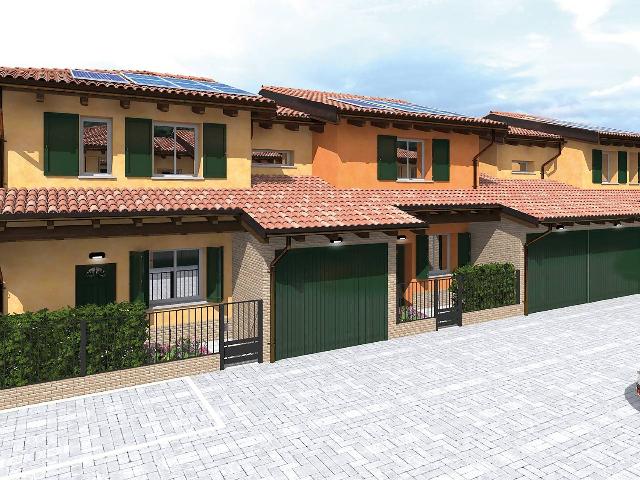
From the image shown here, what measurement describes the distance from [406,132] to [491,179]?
643cm

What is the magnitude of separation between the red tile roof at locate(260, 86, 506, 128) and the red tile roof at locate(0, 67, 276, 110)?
10.5 feet

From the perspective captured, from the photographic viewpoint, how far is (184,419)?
28.0 ft

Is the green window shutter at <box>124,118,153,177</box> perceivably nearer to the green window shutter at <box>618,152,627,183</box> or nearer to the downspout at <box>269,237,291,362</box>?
the downspout at <box>269,237,291,362</box>

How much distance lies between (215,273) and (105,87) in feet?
18.2

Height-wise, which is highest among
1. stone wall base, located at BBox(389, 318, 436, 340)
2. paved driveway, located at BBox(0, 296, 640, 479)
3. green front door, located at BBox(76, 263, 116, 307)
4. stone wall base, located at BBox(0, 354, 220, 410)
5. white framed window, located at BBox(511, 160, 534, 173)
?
white framed window, located at BBox(511, 160, 534, 173)

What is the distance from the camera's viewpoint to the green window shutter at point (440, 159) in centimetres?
1770

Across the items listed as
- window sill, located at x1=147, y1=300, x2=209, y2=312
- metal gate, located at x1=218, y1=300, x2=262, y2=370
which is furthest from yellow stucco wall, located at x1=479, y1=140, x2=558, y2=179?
window sill, located at x1=147, y1=300, x2=209, y2=312

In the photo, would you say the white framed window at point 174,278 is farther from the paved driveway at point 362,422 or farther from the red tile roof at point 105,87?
the red tile roof at point 105,87

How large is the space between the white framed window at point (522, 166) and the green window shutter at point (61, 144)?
61.9ft

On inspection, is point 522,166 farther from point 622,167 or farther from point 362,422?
point 362,422

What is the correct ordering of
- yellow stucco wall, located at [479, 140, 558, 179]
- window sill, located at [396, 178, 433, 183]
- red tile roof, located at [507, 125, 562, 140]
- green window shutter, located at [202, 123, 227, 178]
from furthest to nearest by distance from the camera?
yellow stucco wall, located at [479, 140, 558, 179]
red tile roof, located at [507, 125, 562, 140]
window sill, located at [396, 178, 433, 183]
green window shutter, located at [202, 123, 227, 178]

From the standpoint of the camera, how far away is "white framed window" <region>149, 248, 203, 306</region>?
13312mm

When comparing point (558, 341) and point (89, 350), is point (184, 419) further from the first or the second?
point (558, 341)

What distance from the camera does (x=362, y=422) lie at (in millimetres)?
8359
